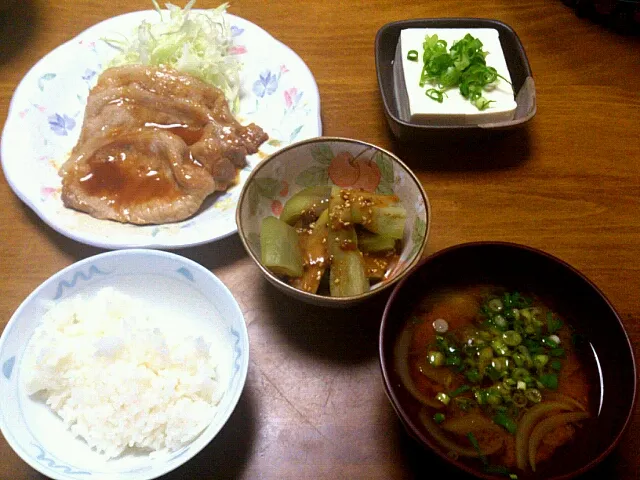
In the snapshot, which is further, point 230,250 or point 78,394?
point 230,250

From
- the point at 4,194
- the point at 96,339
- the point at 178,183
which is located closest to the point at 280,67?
the point at 178,183

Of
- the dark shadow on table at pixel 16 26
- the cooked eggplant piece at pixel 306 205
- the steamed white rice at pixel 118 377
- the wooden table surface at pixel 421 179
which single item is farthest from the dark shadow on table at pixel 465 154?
the dark shadow on table at pixel 16 26

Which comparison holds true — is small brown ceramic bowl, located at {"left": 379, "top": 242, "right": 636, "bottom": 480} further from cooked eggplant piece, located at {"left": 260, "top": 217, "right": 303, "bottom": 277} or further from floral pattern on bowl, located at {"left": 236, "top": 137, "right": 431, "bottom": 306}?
cooked eggplant piece, located at {"left": 260, "top": 217, "right": 303, "bottom": 277}

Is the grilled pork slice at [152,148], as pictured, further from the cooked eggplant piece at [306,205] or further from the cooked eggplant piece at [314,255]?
the cooked eggplant piece at [314,255]

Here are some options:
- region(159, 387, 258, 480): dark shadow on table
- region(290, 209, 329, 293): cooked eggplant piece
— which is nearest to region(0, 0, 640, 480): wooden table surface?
region(159, 387, 258, 480): dark shadow on table

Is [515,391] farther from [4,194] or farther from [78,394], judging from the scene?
[4,194]
